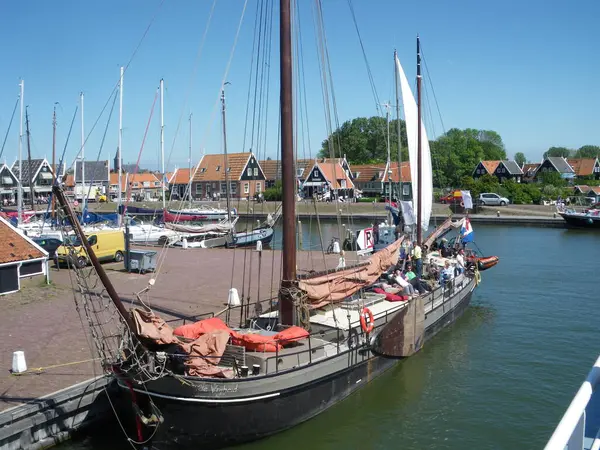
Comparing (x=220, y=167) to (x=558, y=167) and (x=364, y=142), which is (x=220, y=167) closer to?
(x=364, y=142)

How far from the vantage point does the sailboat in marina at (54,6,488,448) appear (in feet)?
38.6

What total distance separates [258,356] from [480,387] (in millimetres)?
7325

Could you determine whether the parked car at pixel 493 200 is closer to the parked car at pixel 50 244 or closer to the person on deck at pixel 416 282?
the person on deck at pixel 416 282

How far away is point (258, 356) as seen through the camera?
12.6 metres

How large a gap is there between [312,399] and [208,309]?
341 inches

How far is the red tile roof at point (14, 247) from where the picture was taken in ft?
72.7

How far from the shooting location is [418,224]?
1048 inches

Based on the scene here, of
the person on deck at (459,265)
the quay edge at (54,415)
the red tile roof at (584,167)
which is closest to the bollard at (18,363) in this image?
the quay edge at (54,415)

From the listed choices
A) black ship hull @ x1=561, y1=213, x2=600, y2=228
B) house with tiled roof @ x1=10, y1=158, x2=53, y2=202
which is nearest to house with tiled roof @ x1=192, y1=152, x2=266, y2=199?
house with tiled roof @ x1=10, y1=158, x2=53, y2=202

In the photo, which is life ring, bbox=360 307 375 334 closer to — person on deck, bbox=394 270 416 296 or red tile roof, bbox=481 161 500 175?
person on deck, bbox=394 270 416 296

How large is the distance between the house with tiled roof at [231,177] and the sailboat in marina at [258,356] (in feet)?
219

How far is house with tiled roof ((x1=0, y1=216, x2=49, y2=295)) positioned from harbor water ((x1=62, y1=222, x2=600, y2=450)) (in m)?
11.3

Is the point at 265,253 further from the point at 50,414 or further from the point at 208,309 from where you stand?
the point at 50,414

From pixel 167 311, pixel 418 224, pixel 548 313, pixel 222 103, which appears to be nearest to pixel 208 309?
pixel 167 311
